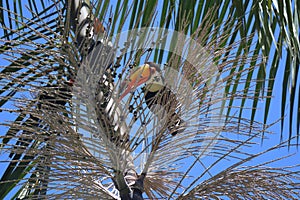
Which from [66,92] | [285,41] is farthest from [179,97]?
[285,41]

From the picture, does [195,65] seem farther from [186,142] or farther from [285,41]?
[285,41]

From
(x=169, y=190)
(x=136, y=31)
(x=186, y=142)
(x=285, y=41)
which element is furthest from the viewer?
(x=285, y=41)

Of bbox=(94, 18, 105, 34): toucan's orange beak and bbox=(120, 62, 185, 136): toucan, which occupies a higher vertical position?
bbox=(94, 18, 105, 34): toucan's orange beak

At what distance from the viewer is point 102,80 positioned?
0.85 m

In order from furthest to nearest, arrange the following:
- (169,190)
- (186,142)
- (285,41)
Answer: (285,41)
(169,190)
(186,142)

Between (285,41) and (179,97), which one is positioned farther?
(285,41)

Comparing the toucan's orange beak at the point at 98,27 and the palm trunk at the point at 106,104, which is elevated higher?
the toucan's orange beak at the point at 98,27

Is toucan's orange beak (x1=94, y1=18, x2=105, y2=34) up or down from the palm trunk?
up

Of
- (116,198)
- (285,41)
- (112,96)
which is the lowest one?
(116,198)

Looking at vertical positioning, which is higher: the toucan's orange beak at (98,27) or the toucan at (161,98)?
the toucan's orange beak at (98,27)

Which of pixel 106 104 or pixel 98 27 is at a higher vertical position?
pixel 98 27

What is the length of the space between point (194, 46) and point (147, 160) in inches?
7.9

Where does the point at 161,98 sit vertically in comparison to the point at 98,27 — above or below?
below

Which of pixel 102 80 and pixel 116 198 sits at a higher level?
pixel 102 80
